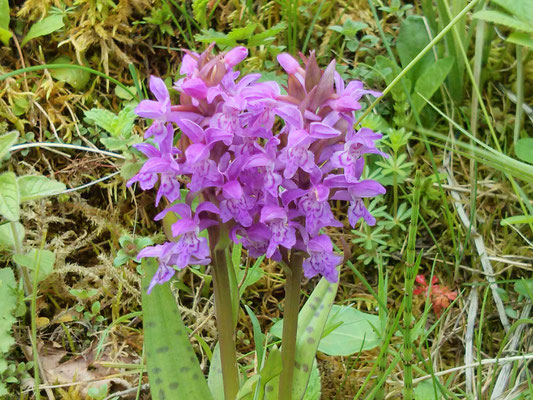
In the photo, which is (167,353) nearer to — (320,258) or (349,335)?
(320,258)

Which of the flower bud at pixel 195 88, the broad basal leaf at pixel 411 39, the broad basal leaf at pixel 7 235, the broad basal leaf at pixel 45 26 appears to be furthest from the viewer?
the broad basal leaf at pixel 411 39

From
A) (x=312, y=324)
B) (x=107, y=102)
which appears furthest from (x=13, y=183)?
(x=312, y=324)

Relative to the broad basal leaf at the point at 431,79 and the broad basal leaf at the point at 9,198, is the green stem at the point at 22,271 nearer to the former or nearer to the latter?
the broad basal leaf at the point at 9,198

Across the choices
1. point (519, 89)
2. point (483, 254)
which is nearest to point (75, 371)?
point (483, 254)

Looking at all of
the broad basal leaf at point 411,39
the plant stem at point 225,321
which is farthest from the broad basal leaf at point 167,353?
the broad basal leaf at point 411,39

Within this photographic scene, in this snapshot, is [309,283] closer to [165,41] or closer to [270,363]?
[270,363]

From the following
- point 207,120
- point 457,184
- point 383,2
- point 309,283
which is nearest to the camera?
point 207,120

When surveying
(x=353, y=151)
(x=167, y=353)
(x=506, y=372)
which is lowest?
(x=506, y=372)
